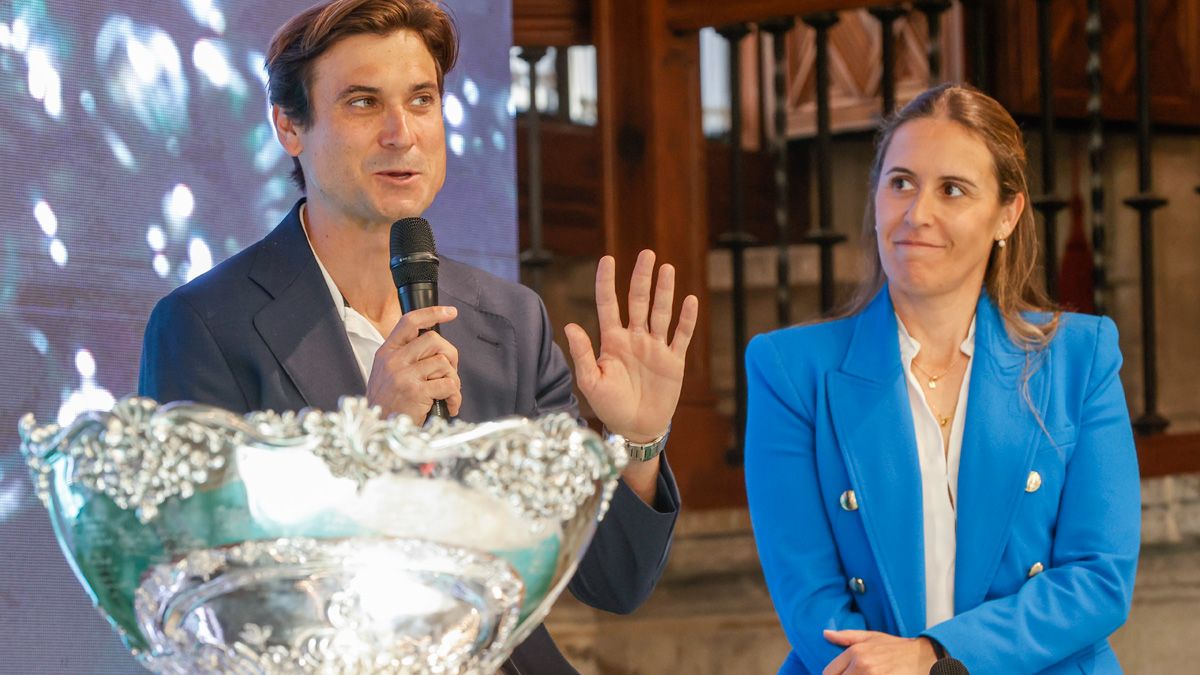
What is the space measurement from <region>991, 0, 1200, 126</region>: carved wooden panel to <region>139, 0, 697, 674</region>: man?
333 cm

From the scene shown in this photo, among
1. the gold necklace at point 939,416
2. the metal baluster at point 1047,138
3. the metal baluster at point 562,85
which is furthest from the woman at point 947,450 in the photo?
the metal baluster at point 562,85

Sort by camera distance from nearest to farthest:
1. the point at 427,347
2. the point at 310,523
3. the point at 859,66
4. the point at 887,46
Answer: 1. the point at 310,523
2. the point at 427,347
3. the point at 887,46
4. the point at 859,66

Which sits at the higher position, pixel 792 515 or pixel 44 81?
pixel 44 81

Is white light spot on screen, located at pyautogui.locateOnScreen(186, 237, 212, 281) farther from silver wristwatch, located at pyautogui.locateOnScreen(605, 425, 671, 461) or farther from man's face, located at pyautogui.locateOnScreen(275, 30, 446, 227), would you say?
silver wristwatch, located at pyautogui.locateOnScreen(605, 425, 671, 461)

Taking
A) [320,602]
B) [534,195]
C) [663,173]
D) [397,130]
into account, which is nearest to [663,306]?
[397,130]

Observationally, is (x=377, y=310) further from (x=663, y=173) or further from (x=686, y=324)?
(x=663, y=173)

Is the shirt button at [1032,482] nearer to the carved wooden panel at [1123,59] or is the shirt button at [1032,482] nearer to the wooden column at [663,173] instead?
the wooden column at [663,173]

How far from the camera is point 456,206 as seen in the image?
7.55 feet

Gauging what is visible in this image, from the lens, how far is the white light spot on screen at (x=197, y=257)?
1.87 meters

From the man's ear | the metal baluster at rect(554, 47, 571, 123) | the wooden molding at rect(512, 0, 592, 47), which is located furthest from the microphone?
the metal baluster at rect(554, 47, 571, 123)

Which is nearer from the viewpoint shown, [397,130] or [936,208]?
[397,130]

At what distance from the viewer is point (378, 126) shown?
1596 millimetres

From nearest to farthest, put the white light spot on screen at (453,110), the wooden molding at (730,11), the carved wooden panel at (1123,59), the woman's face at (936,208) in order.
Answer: the woman's face at (936,208), the white light spot on screen at (453,110), the wooden molding at (730,11), the carved wooden panel at (1123,59)

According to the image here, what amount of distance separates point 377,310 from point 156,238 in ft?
1.16
